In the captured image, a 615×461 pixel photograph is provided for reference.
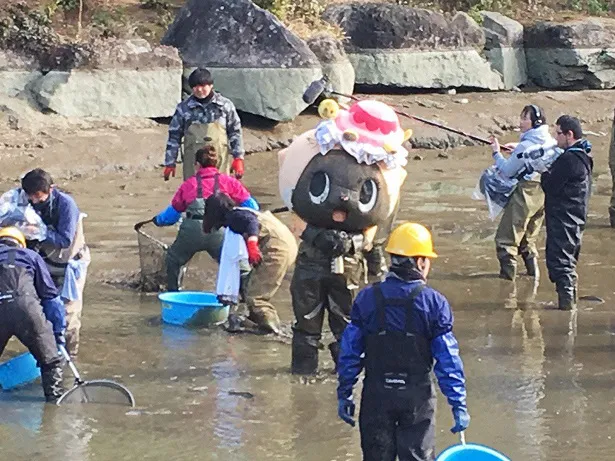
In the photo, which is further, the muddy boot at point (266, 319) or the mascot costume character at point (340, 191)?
the muddy boot at point (266, 319)

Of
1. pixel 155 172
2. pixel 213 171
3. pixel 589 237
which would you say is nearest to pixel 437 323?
pixel 213 171

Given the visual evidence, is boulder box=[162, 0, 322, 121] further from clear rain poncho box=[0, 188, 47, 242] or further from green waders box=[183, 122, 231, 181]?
clear rain poncho box=[0, 188, 47, 242]

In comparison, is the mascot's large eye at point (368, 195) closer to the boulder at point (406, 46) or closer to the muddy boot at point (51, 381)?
the muddy boot at point (51, 381)

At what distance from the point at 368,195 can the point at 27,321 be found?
6.94 feet

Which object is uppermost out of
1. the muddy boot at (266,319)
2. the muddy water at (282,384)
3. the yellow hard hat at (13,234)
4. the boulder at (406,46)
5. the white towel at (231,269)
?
the boulder at (406,46)

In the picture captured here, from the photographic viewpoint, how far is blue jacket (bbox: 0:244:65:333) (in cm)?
696

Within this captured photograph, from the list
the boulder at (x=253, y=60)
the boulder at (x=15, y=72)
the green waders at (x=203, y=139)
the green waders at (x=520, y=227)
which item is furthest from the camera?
the boulder at (x=253, y=60)

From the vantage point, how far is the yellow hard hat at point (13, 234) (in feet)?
23.0

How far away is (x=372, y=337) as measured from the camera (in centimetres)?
537

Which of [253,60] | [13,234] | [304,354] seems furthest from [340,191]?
[253,60]

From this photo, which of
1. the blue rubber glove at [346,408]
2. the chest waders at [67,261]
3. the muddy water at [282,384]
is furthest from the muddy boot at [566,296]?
A: the blue rubber glove at [346,408]

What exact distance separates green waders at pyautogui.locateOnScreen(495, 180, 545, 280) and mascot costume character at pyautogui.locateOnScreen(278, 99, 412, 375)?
2.95 m

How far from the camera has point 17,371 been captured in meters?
7.31

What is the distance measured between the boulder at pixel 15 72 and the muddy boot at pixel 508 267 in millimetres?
8497
